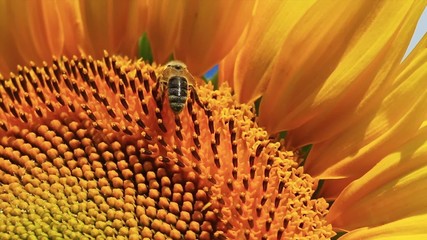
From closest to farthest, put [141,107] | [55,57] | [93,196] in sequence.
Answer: [93,196] < [141,107] < [55,57]

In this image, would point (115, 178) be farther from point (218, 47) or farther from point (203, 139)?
point (218, 47)

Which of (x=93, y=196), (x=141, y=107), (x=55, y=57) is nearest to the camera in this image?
(x=93, y=196)

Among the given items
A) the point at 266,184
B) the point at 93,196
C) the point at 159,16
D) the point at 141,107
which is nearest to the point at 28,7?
the point at 159,16

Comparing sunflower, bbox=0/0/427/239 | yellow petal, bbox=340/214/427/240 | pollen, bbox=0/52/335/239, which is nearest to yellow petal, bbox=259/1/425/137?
sunflower, bbox=0/0/427/239

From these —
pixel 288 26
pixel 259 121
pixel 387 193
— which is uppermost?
pixel 288 26

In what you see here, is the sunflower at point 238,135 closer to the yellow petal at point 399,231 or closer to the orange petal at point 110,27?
the yellow petal at point 399,231

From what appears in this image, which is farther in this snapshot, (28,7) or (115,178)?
(28,7)
